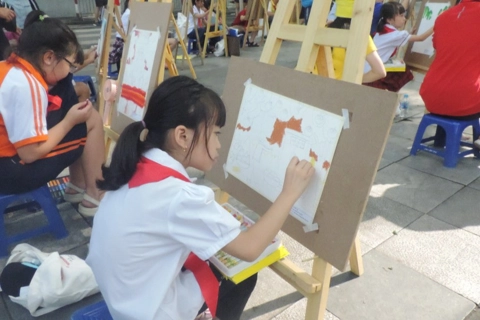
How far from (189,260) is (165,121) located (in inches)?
18.3

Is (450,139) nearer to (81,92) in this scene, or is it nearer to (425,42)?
(425,42)

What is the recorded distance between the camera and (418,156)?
128 inches

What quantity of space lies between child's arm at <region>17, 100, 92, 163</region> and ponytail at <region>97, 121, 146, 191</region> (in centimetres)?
91

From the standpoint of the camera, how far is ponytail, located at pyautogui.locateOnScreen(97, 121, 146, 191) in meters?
1.11

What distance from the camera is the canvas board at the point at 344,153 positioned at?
118cm

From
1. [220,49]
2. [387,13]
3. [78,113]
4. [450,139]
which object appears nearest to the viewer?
[78,113]

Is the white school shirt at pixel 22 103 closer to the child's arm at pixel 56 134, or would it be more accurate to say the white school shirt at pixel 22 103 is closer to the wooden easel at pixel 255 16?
the child's arm at pixel 56 134

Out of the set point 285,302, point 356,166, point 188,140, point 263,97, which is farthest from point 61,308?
point 356,166

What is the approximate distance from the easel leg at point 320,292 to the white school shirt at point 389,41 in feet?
9.50

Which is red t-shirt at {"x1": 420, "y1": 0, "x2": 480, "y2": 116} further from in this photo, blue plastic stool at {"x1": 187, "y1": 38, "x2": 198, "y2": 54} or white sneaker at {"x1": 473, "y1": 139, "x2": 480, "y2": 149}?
blue plastic stool at {"x1": 187, "y1": 38, "x2": 198, "y2": 54}

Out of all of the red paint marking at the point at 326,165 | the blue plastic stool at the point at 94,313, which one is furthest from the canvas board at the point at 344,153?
the blue plastic stool at the point at 94,313

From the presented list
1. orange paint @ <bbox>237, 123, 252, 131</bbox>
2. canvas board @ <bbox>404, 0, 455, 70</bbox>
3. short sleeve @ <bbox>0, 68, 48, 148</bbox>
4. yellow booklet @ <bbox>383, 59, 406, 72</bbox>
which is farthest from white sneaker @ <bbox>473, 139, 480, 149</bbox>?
short sleeve @ <bbox>0, 68, 48, 148</bbox>

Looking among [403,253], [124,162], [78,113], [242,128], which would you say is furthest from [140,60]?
[403,253]

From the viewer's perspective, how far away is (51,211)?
Result: 216 cm
